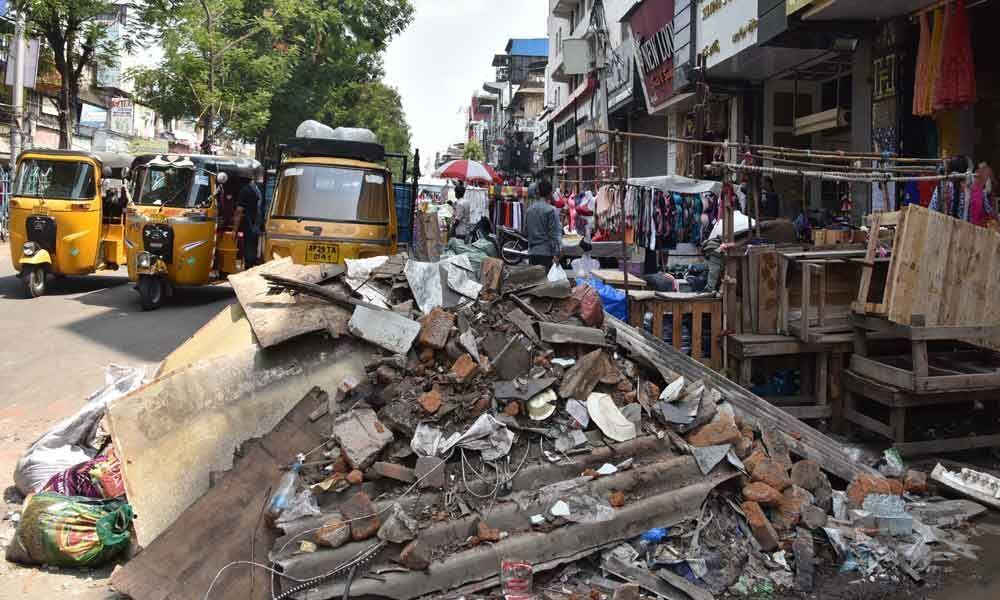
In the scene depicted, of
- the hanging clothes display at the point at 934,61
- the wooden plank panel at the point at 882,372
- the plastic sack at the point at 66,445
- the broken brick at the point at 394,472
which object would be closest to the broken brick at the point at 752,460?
the wooden plank panel at the point at 882,372

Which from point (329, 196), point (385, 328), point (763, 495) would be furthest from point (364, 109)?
point (763, 495)

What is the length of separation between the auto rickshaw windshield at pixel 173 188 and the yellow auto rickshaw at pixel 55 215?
4.15 feet

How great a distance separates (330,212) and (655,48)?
11177 millimetres

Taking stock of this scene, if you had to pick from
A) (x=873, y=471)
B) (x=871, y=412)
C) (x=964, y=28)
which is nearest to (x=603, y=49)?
(x=964, y=28)

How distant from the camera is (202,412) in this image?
5.22 meters

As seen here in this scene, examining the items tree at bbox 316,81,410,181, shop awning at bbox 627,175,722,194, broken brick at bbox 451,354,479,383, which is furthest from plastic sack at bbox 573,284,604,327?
tree at bbox 316,81,410,181

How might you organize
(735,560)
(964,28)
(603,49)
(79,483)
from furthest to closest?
(603,49) → (964,28) → (79,483) → (735,560)

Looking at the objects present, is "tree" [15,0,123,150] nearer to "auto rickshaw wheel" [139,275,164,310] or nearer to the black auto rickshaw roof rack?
"auto rickshaw wheel" [139,275,164,310]

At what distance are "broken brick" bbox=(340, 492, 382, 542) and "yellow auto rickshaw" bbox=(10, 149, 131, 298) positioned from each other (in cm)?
1159

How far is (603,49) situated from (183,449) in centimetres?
1804

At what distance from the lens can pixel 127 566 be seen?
4.20 m

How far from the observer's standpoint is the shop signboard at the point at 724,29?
490 inches

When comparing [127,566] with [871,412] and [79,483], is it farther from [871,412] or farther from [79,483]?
[871,412]

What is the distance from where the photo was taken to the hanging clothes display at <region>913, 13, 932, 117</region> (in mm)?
8859
